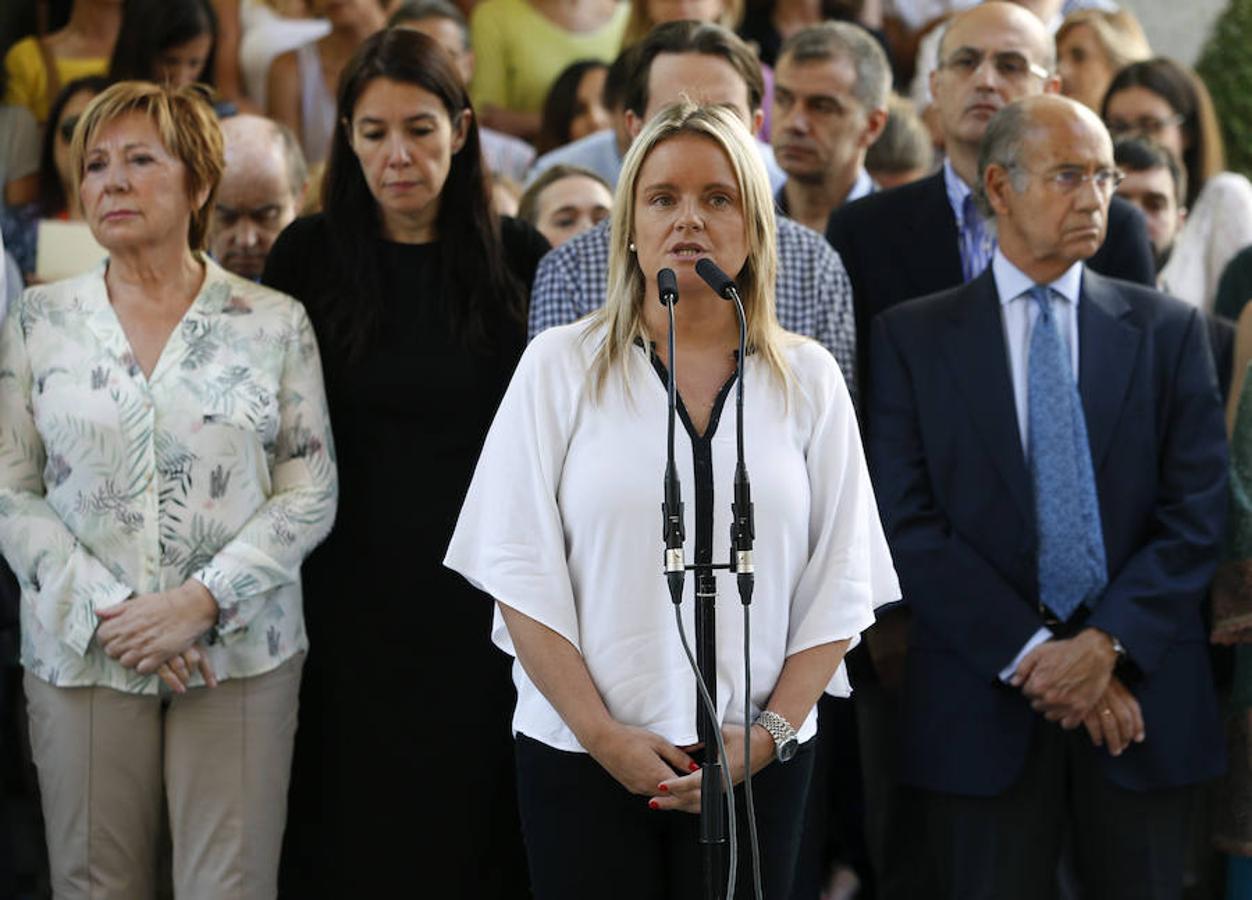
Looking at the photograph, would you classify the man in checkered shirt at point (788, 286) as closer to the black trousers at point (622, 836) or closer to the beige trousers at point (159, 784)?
the beige trousers at point (159, 784)

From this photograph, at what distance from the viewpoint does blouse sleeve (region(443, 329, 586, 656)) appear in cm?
333

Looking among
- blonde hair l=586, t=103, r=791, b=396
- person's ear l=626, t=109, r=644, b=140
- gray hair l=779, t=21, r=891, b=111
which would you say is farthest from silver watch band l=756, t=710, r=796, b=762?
gray hair l=779, t=21, r=891, b=111

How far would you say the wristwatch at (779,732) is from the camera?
10.7ft

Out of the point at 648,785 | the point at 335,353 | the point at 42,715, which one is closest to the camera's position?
the point at 648,785

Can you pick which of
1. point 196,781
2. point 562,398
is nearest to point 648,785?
point 562,398

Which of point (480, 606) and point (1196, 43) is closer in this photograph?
point (480, 606)

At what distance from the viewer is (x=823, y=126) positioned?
5332 millimetres

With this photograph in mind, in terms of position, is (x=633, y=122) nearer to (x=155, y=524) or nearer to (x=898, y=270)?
(x=898, y=270)

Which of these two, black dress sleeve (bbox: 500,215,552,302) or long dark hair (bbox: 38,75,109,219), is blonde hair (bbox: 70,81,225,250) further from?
long dark hair (bbox: 38,75,109,219)

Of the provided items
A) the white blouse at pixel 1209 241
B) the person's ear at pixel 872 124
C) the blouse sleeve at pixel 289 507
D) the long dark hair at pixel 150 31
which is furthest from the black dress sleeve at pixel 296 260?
the white blouse at pixel 1209 241

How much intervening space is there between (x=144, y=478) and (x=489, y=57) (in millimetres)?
3954

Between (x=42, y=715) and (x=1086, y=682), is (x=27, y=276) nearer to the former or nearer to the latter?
(x=42, y=715)

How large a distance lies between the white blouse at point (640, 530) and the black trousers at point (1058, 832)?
35.3 inches

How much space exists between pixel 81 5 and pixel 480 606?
3634 mm
